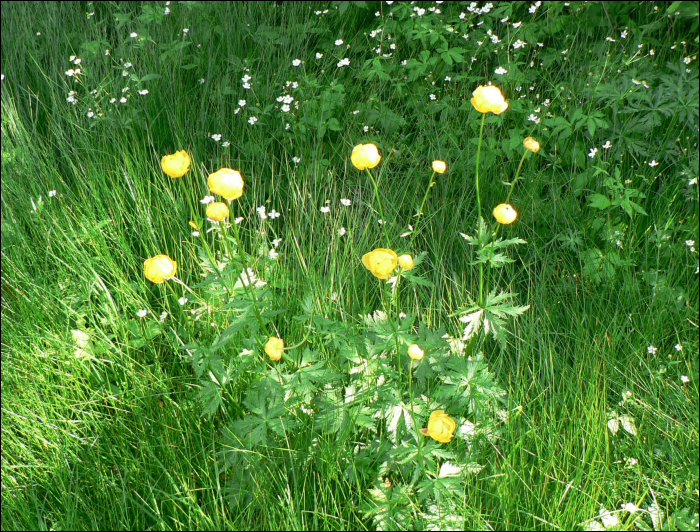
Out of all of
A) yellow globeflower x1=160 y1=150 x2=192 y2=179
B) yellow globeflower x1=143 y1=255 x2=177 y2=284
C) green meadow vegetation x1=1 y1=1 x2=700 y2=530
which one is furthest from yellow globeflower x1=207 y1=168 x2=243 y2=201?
yellow globeflower x1=143 y1=255 x2=177 y2=284

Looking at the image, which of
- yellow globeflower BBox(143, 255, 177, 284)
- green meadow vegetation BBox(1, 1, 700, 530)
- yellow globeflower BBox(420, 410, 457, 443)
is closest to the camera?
yellow globeflower BBox(420, 410, 457, 443)

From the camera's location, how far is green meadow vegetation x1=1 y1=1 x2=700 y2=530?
5.65 feet

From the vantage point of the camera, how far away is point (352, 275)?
2.21 m

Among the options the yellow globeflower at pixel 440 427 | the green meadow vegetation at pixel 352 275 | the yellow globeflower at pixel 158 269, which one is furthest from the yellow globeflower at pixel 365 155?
the yellow globeflower at pixel 440 427

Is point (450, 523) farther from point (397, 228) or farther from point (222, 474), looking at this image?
point (397, 228)

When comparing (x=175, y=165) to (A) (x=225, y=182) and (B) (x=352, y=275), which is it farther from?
(B) (x=352, y=275)

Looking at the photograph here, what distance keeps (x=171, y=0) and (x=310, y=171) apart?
191cm

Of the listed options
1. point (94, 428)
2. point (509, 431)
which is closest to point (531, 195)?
point (509, 431)

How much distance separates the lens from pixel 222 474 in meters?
1.83

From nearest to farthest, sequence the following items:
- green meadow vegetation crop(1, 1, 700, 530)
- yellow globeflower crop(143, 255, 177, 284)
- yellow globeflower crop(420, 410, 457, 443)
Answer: yellow globeflower crop(420, 410, 457, 443)
yellow globeflower crop(143, 255, 177, 284)
green meadow vegetation crop(1, 1, 700, 530)

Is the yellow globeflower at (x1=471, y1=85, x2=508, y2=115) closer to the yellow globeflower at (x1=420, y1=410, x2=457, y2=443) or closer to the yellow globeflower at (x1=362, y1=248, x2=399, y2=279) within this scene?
the yellow globeflower at (x1=362, y1=248, x2=399, y2=279)

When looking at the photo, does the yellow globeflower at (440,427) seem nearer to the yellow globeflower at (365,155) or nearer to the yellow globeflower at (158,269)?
the yellow globeflower at (365,155)

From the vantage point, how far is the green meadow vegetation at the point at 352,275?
1.72 m

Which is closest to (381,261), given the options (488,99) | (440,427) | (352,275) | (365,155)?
(365,155)
